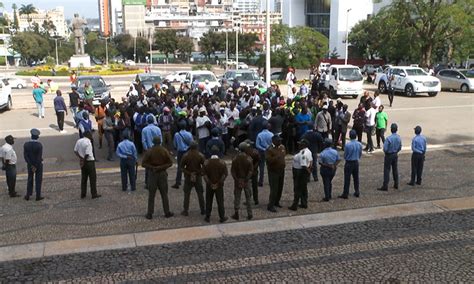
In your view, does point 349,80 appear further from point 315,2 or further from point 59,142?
point 315,2

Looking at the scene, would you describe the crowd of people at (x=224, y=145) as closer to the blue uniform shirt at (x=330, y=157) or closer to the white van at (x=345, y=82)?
the blue uniform shirt at (x=330, y=157)

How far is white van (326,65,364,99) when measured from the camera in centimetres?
2664

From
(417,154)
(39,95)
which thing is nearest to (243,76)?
(39,95)

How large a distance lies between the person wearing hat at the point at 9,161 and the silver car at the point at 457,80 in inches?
1087

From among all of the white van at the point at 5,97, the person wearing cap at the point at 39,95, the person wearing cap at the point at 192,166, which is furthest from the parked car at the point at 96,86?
the person wearing cap at the point at 192,166

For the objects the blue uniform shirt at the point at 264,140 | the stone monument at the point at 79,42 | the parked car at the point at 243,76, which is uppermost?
the stone monument at the point at 79,42

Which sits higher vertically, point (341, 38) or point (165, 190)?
point (341, 38)

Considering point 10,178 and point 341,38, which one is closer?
point 10,178

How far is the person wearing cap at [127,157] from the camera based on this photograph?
10.5 meters

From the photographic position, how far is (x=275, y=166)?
941 cm

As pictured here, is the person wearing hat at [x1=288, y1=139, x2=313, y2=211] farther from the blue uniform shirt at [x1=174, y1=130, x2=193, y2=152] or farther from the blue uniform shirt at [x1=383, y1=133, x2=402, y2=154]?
the blue uniform shirt at [x1=174, y1=130, x2=193, y2=152]

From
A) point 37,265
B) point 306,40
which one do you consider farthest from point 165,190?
point 306,40

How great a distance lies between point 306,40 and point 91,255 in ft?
149

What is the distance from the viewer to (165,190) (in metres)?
9.27
